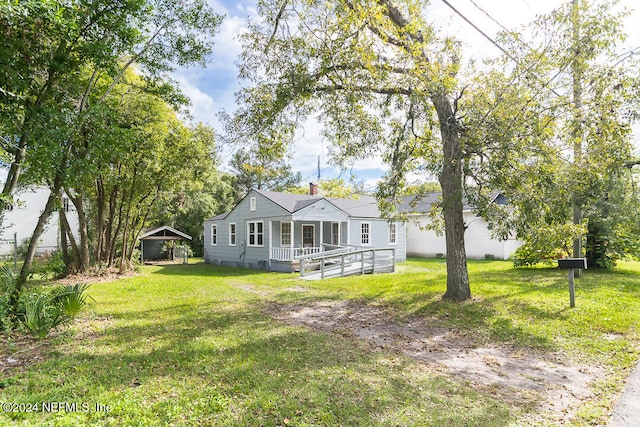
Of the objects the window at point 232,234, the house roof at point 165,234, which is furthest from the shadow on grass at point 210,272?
the house roof at point 165,234

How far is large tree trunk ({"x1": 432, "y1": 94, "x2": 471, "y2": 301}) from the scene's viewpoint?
740cm

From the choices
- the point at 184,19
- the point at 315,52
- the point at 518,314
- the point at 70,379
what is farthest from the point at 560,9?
the point at 70,379

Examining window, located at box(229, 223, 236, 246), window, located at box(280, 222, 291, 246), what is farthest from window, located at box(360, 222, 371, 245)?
window, located at box(229, 223, 236, 246)

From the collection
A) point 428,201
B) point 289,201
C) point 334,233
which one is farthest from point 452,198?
point 428,201

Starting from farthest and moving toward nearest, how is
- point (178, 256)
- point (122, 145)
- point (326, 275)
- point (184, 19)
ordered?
point (178, 256)
point (326, 275)
point (184, 19)
point (122, 145)

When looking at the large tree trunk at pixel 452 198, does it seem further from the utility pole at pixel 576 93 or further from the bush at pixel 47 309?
the bush at pixel 47 309

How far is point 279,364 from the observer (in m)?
4.38

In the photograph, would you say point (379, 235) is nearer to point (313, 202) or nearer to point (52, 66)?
point (313, 202)

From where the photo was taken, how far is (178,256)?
26.8 meters

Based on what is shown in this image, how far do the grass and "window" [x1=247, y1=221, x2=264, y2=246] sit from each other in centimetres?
1002

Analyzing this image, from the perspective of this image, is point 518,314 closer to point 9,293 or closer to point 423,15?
point 423,15

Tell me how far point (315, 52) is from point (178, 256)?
23499 mm

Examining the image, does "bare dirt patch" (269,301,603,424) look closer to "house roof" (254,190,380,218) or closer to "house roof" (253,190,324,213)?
"house roof" (253,190,324,213)

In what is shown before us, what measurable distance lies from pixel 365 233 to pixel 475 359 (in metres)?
16.0
